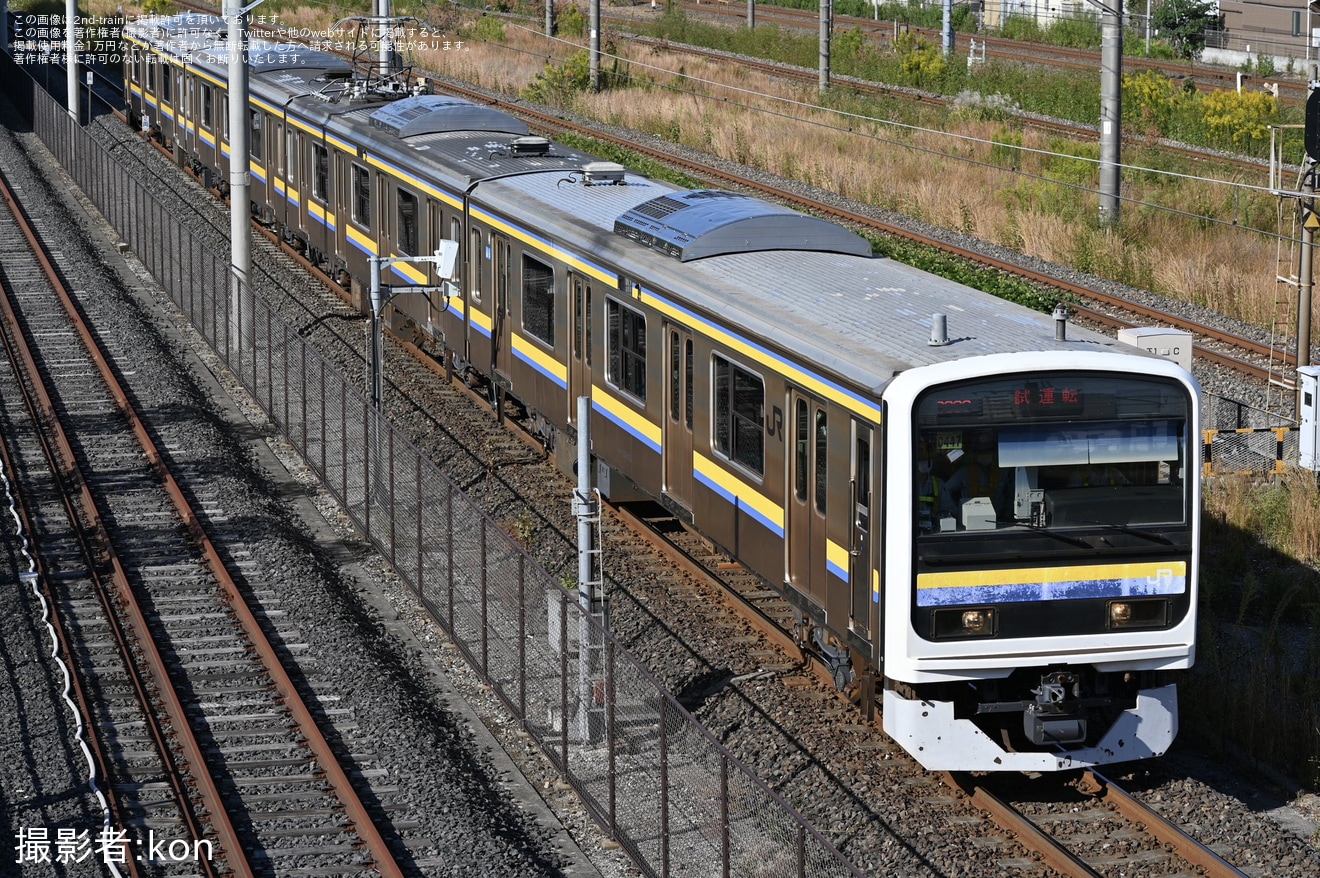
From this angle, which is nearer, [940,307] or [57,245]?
[940,307]

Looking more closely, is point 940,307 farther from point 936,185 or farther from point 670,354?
point 936,185

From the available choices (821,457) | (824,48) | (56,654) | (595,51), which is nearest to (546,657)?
(821,457)

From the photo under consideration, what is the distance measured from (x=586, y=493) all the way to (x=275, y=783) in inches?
105

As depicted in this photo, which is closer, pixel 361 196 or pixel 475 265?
pixel 475 265

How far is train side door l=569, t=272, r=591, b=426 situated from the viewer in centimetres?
1577

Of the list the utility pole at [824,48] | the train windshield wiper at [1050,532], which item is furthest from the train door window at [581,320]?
the utility pole at [824,48]

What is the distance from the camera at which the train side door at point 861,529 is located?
34.3ft

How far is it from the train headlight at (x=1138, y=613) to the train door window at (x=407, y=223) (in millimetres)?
12356

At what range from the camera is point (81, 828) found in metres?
10.5

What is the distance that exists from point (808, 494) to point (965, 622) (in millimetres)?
1602

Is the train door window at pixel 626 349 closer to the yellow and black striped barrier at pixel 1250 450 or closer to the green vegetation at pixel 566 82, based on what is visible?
the yellow and black striped barrier at pixel 1250 450

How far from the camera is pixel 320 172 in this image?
25438 millimetres

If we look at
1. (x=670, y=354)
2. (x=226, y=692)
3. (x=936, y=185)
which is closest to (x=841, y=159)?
(x=936, y=185)

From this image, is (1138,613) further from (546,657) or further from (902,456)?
(546,657)
